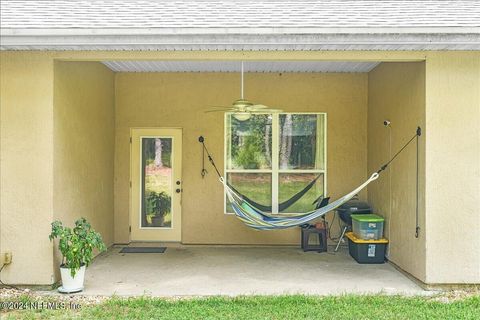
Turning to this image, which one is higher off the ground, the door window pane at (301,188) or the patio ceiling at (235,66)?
the patio ceiling at (235,66)

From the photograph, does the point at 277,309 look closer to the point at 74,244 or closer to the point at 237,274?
the point at 237,274

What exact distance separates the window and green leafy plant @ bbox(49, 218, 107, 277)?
9.47 feet

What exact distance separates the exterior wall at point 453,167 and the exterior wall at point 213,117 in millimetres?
2465

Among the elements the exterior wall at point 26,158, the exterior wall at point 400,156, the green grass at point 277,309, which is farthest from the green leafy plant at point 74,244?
the exterior wall at point 400,156

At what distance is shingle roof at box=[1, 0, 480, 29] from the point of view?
182 inches

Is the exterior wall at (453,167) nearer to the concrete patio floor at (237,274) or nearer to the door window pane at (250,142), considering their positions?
the concrete patio floor at (237,274)

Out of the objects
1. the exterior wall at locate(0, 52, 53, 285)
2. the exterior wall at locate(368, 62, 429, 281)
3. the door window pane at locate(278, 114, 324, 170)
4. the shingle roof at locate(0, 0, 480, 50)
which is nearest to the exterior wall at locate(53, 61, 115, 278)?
the exterior wall at locate(0, 52, 53, 285)

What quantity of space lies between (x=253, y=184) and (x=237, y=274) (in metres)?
2.11

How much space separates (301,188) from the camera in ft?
24.1

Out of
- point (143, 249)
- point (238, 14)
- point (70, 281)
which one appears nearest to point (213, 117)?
point (143, 249)

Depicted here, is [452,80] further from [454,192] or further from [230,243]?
[230,243]

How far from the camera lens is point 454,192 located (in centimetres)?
486

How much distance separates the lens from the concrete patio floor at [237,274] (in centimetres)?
488

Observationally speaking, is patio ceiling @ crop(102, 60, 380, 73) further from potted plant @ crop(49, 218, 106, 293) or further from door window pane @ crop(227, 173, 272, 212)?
potted plant @ crop(49, 218, 106, 293)
